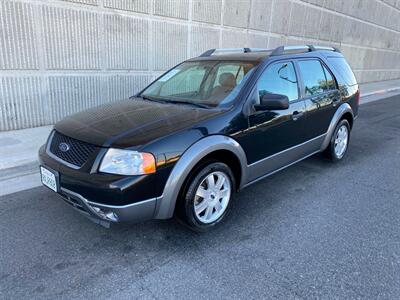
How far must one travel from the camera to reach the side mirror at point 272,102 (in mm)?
3248

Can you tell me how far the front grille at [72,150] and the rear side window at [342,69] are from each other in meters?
3.80

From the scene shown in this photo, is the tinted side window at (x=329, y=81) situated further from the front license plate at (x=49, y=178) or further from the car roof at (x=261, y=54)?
the front license plate at (x=49, y=178)

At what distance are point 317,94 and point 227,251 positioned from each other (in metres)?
2.59

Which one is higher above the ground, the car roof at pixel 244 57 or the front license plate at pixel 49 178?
the car roof at pixel 244 57

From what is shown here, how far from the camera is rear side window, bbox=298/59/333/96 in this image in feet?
13.6

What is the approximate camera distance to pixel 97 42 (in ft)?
21.1

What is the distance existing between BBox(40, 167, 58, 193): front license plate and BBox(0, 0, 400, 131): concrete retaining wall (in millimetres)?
3323

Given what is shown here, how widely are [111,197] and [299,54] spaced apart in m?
3.07

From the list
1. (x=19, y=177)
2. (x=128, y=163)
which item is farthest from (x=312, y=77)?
(x=19, y=177)

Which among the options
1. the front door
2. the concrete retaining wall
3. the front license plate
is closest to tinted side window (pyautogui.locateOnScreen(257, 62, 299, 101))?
the front door

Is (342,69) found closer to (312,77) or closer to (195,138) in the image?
(312,77)

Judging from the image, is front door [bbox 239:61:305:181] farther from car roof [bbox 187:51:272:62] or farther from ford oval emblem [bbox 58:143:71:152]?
ford oval emblem [bbox 58:143:71:152]

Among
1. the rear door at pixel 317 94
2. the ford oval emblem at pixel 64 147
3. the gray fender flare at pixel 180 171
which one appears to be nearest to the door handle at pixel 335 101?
the rear door at pixel 317 94

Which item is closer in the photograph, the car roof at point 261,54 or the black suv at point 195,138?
the black suv at point 195,138
